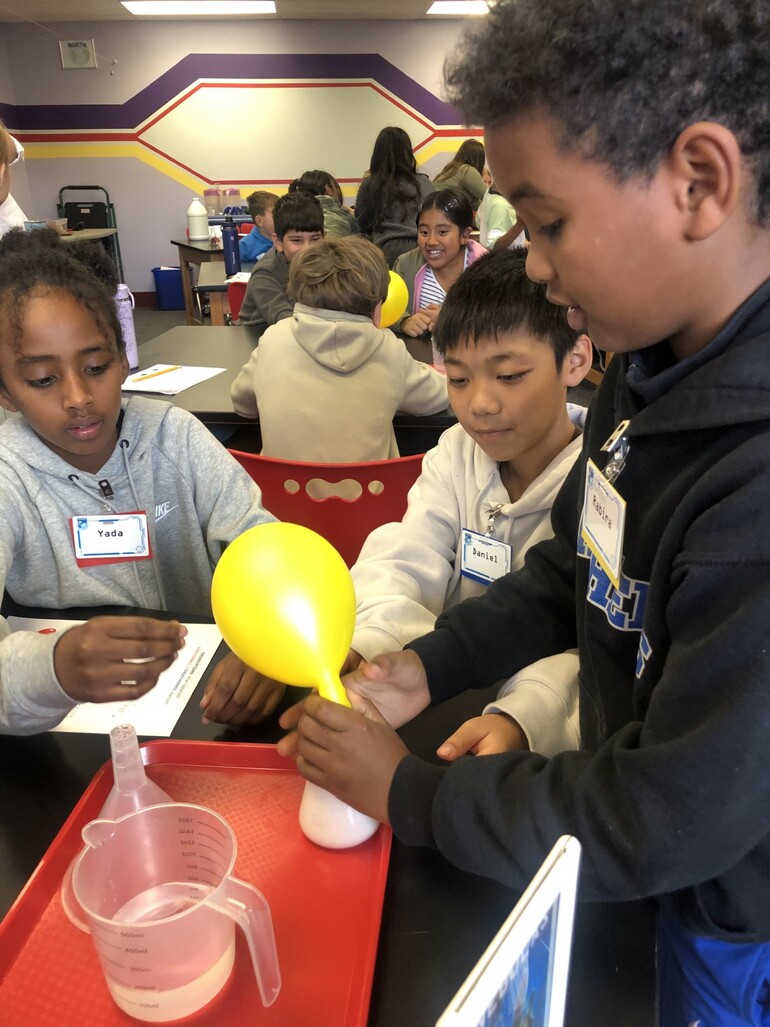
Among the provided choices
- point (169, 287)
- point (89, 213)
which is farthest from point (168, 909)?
point (89, 213)

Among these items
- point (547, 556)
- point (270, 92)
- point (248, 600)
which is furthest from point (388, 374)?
point (270, 92)

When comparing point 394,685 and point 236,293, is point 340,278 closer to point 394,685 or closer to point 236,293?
Result: point 394,685

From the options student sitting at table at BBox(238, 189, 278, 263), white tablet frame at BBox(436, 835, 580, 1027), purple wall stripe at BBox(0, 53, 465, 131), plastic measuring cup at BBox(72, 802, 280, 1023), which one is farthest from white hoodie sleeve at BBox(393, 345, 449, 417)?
purple wall stripe at BBox(0, 53, 465, 131)

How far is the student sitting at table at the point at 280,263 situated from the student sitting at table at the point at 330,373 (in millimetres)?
933

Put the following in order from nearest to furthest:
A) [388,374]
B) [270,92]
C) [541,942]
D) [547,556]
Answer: [541,942], [547,556], [388,374], [270,92]

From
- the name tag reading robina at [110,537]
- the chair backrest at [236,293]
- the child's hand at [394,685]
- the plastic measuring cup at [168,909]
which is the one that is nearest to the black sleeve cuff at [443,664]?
the child's hand at [394,685]

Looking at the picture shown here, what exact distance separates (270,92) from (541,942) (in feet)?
27.9

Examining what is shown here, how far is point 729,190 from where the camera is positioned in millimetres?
501

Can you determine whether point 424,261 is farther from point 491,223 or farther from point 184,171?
point 184,171

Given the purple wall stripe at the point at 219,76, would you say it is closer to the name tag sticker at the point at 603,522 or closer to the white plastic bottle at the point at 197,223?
the white plastic bottle at the point at 197,223

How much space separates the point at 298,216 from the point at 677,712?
3.32 m

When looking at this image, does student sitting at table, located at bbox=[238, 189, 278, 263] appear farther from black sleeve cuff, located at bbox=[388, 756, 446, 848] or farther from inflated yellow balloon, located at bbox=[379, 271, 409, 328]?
black sleeve cuff, located at bbox=[388, 756, 446, 848]

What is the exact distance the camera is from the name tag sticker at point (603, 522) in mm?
661

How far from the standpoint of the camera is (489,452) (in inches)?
48.7
